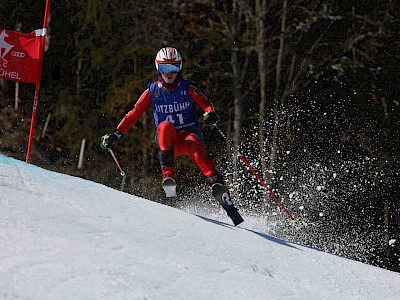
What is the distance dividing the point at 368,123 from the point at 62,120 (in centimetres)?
712

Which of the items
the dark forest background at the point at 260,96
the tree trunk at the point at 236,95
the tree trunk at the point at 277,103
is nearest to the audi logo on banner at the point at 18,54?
the dark forest background at the point at 260,96

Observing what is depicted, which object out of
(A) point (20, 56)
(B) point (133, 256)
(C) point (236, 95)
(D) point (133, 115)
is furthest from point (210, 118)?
(C) point (236, 95)

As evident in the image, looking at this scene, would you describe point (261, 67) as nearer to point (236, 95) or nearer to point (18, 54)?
point (236, 95)

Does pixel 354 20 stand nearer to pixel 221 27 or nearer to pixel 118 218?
pixel 221 27

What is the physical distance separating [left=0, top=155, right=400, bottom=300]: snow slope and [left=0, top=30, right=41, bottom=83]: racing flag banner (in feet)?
4.90

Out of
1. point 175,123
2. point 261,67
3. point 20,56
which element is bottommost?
point 261,67

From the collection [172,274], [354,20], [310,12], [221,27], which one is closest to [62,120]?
[221,27]

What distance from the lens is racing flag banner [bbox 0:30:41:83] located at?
5.75 m

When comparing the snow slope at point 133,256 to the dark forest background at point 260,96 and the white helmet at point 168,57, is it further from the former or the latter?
the dark forest background at point 260,96

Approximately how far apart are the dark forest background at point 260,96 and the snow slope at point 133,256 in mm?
5137

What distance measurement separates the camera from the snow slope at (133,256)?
8.38 ft

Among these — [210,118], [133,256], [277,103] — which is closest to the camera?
[133,256]

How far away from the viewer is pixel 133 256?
294cm

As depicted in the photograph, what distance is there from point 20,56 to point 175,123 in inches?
87.1
